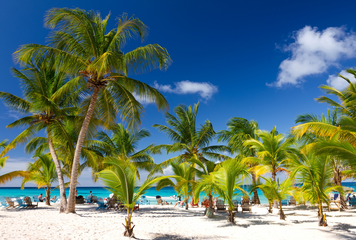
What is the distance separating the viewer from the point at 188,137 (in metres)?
16.9

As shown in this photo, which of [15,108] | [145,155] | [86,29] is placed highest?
[86,29]

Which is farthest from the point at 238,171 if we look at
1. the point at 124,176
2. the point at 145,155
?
the point at 145,155

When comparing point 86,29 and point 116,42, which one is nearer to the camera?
point 86,29

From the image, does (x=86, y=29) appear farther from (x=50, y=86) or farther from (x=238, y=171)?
(x=238, y=171)

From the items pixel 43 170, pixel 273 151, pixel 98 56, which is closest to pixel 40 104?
pixel 98 56

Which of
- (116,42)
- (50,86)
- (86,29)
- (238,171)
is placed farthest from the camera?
(50,86)

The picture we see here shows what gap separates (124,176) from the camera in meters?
5.78

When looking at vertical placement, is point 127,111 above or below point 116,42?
below

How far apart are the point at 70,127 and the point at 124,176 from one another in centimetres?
940

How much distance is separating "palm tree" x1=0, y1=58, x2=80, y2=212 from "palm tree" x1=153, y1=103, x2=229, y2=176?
6.87 metres

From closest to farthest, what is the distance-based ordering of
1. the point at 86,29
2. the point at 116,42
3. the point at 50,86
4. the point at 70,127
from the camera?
the point at 86,29
the point at 116,42
the point at 50,86
the point at 70,127

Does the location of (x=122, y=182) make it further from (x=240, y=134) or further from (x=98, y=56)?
(x=240, y=134)

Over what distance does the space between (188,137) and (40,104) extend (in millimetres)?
9974

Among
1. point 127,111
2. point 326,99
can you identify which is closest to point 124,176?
point 127,111
